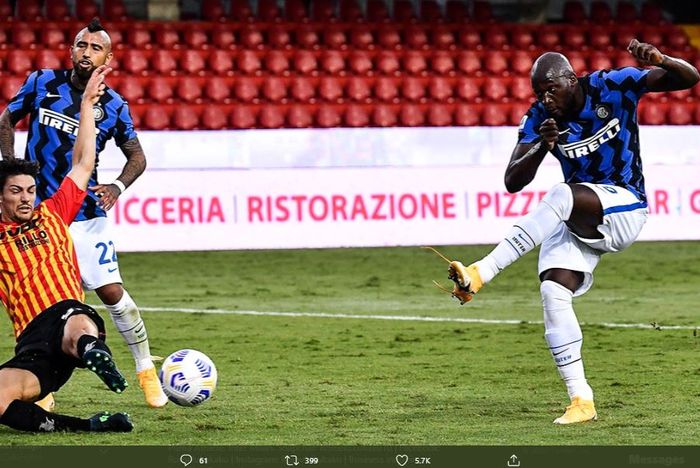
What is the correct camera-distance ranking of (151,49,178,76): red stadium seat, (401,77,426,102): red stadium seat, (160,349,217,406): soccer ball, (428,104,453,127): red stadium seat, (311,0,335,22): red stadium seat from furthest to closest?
(311,0,335,22): red stadium seat → (401,77,426,102): red stadium seat → (151,49,178,76): red stadium seat → (428,104,453,127): red stadium seat → (160,349,217,406): soccer ball

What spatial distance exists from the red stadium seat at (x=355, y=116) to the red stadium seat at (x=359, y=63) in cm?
118

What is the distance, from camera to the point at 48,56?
20.4 meters

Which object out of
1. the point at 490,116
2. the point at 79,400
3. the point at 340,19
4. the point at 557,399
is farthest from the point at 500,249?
the point at 340,19

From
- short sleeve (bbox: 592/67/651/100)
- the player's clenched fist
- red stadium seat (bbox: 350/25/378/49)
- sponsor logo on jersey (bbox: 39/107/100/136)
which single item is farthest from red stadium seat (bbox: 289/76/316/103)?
the player's clenched fist

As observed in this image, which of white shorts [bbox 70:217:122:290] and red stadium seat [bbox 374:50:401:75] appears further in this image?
red stadium seat [bbox 374:50:401:75]

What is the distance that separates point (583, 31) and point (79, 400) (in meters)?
17.3

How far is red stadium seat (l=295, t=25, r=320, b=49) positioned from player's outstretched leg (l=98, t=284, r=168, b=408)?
1454 cm

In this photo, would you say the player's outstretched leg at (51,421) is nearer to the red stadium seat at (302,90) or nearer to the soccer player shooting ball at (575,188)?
the soccer player shooting ball at (575,188)

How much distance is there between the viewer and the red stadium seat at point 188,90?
20.9 metres

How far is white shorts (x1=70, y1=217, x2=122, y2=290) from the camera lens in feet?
26.1

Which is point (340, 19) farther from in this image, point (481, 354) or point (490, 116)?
point (481, 354)

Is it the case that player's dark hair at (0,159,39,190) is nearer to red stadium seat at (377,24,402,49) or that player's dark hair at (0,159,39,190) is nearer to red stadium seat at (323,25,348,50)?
red stadium seat at (323,25,348,50)

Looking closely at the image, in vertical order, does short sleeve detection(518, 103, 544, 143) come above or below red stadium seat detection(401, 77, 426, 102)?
above
